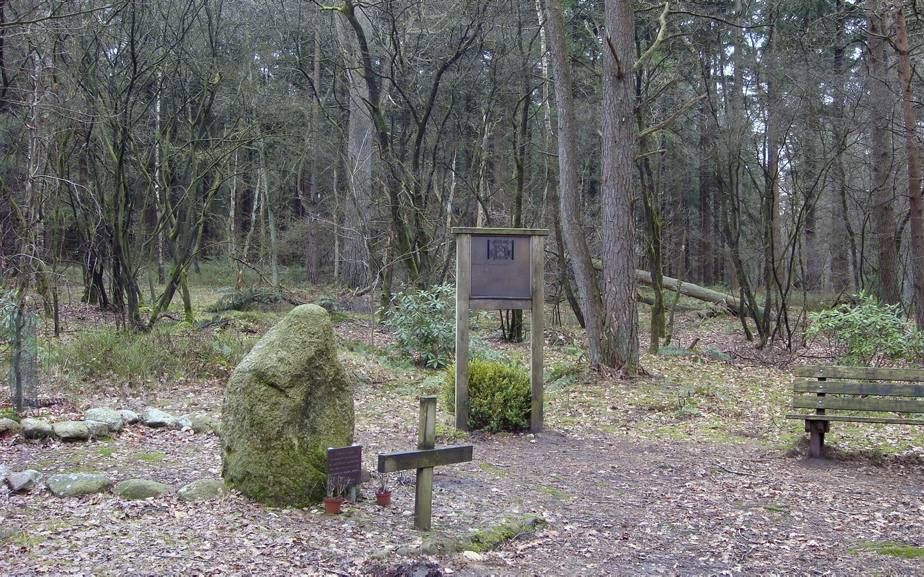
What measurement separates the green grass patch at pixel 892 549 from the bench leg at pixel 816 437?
7.66ft

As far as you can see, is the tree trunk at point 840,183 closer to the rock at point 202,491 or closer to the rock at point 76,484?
the rock at point 202,491

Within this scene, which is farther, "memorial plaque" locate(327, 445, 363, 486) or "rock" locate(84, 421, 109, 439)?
"rock" locate(84, 421, 109, 439)

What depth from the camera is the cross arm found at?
4906 millimetres

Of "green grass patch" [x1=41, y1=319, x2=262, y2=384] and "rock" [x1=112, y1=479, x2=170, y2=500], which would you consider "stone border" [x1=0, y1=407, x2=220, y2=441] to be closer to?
"green grass patch" [x1=41, y1=319, x2=262, y2=384]

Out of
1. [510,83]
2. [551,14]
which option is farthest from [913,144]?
[510,83]

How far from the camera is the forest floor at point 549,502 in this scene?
15.0 feet

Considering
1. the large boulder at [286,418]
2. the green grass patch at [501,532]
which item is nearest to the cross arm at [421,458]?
the green grass patch at [501,532]

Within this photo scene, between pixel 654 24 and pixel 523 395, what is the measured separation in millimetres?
13928

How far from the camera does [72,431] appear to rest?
7.23 m

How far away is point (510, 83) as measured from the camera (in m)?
18.9

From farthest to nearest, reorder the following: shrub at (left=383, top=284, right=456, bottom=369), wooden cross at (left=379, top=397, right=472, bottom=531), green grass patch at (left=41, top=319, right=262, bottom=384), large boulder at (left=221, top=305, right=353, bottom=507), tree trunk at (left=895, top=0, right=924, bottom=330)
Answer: tree trunk at (left=895, top=0, right=924, bottom=330) < shrub at (left=383, top=284, right=456, bottom=369) < green grass patch at (left=41, top=319, right=262, bottom=384) < large boulder at (left=221, top=305, right=353, bottom=507) < wooden cross at (left=379, top=397, right=472, bottom=531)

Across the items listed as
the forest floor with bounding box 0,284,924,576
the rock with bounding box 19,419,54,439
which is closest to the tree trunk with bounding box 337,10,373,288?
the forest floor with bounding box 0,284,924,576

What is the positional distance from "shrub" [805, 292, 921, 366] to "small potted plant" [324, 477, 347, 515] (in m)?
10.0

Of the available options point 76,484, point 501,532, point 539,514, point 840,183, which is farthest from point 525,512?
point 840,183
